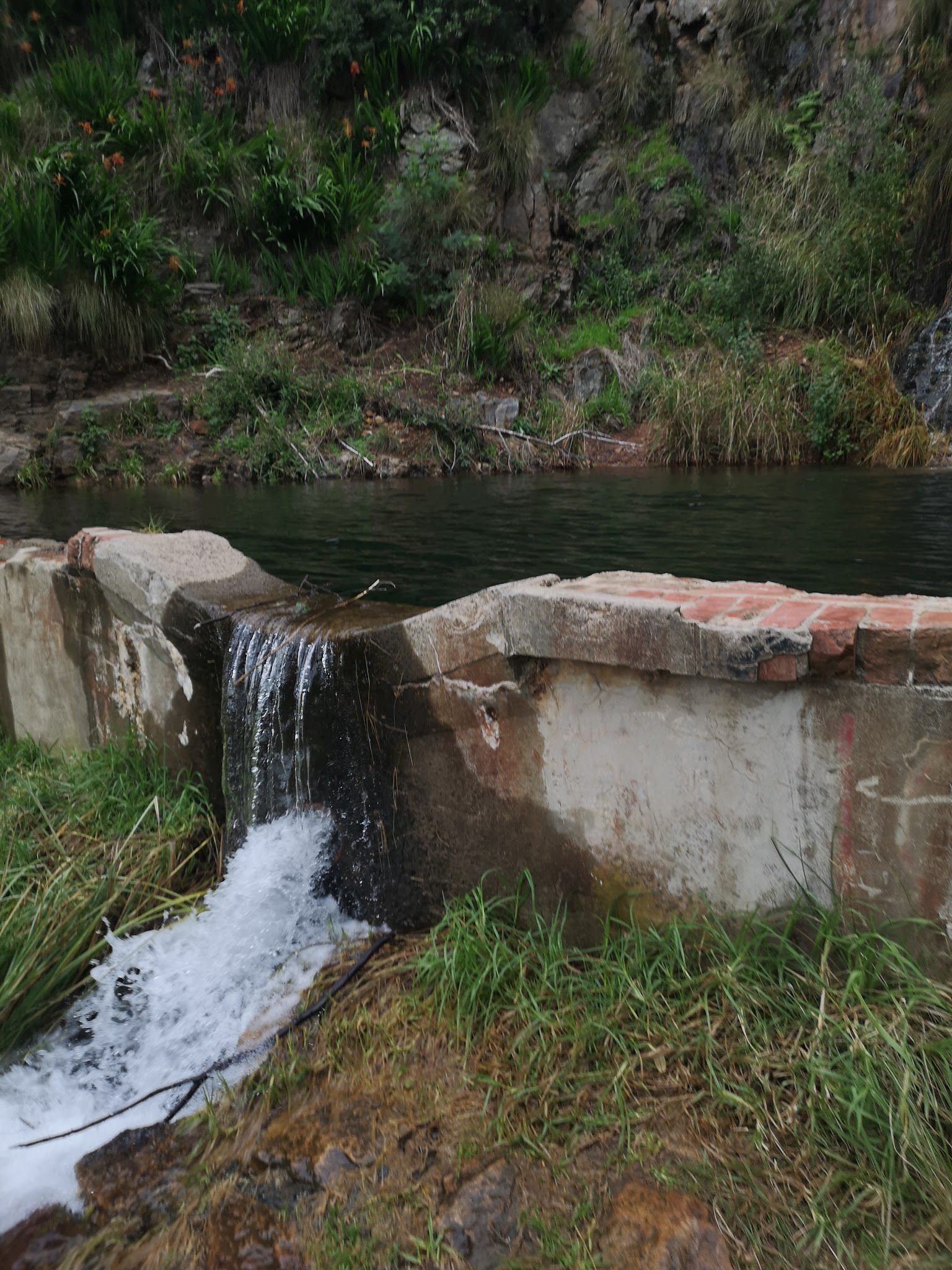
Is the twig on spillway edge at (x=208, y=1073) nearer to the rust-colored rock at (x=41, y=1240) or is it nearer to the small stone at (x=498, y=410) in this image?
the rust-colored rock at (x=41, y=1240)

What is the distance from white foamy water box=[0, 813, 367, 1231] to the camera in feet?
6.41

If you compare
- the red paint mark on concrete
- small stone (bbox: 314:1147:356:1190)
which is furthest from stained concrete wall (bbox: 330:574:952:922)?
small stone (bbox: 314:1147:356:1190)

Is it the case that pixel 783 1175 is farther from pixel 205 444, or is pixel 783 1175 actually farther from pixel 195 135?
pixel 195 135

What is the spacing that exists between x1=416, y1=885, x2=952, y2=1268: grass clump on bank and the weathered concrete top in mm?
539

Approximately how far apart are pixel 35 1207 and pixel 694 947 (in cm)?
150

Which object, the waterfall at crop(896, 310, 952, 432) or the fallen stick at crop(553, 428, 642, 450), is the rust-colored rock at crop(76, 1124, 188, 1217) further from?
the waterfall at crop(896, 310, 952, 432)

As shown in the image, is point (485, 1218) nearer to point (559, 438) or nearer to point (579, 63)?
point (559, 438)

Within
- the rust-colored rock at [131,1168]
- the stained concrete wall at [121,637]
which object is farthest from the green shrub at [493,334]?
the rust-colored rock at [131,1168]

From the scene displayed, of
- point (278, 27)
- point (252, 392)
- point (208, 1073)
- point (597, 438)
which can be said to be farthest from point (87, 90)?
point (208, 1073)

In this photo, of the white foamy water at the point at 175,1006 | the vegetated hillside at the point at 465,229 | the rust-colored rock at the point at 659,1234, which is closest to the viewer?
the rust-colored rock at the point at 659,1234

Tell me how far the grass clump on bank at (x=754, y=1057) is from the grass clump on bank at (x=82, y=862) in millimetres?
1024

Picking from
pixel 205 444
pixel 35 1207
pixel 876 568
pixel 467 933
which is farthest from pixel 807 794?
pixel 205 444

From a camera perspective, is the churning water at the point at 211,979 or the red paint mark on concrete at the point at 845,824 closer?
the red paint mark on concrete at the point at 845,824

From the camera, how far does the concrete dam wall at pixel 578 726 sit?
65.4 inches
